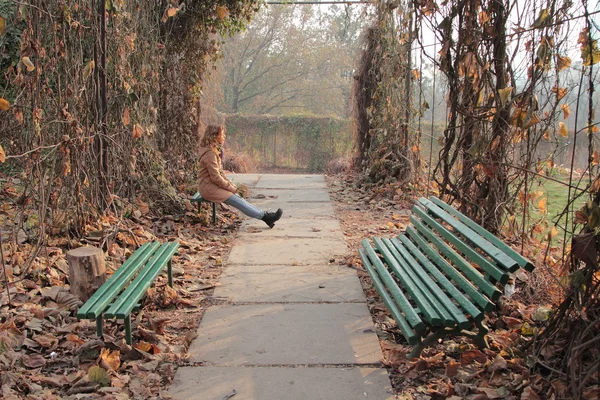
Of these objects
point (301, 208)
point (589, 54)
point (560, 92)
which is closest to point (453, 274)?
point (589, 54)

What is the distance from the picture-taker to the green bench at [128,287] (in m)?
3.19

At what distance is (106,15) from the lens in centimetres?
544

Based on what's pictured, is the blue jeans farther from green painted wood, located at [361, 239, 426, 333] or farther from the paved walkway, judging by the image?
green painted wood, located at [361, 239, 426, 333]

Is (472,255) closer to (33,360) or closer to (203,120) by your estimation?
(33,360)

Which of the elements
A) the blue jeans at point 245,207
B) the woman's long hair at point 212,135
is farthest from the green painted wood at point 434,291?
the woman's long hair at point 212,135

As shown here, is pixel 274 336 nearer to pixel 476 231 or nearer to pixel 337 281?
pixel 337 281

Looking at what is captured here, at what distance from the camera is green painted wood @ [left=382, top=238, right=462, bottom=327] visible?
3027 millimetres

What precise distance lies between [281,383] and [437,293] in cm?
110

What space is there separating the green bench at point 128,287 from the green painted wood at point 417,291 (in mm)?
1685

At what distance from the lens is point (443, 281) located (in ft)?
11.6

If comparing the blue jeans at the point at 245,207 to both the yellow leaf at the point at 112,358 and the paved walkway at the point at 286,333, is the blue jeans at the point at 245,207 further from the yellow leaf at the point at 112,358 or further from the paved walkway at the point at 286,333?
the yellow leaf at the point at 112,358

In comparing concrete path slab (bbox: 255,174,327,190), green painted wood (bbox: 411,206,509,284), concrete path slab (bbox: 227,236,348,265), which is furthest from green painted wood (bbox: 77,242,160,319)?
concrete path slab (bbox: 255,174,327,190)

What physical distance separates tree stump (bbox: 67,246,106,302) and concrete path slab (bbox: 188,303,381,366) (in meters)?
0.86

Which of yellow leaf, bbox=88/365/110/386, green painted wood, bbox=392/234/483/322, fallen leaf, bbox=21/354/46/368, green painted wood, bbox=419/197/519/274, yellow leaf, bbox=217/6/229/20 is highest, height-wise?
yellow leaf, bbox=217/6/229/20
